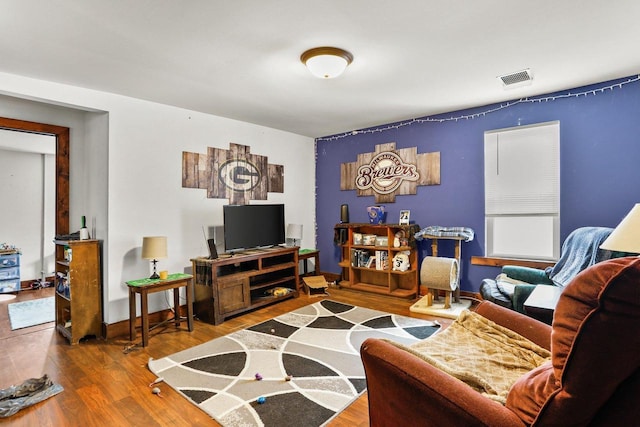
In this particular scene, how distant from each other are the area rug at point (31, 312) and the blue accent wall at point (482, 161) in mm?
3731

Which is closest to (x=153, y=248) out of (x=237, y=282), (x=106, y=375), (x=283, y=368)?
(x=237, y=282)

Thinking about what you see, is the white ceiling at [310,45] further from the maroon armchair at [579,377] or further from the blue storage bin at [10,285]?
the blue storage bin at [10,285]

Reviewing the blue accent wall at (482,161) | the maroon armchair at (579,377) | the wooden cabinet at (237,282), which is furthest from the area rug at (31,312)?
the maroon armchair at (579,377)

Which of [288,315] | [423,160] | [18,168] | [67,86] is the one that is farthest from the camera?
[18,168]

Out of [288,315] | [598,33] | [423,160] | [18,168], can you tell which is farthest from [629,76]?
[18,168]

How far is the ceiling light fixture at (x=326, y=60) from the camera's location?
8.02 ft

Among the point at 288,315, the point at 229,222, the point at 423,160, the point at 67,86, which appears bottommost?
the point at 288,315

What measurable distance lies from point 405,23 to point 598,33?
139cm

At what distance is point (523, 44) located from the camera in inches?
95.8

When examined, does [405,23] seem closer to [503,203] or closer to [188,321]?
[503,203]

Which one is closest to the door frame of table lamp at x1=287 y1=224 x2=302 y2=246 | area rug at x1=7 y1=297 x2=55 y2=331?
area rug at x1=7 y1=297 x2=55 y2=331

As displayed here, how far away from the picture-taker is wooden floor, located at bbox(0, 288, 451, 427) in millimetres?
1961

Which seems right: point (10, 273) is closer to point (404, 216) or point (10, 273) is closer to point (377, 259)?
point (377, 259)

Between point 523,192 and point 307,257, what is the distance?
2.95 metres
